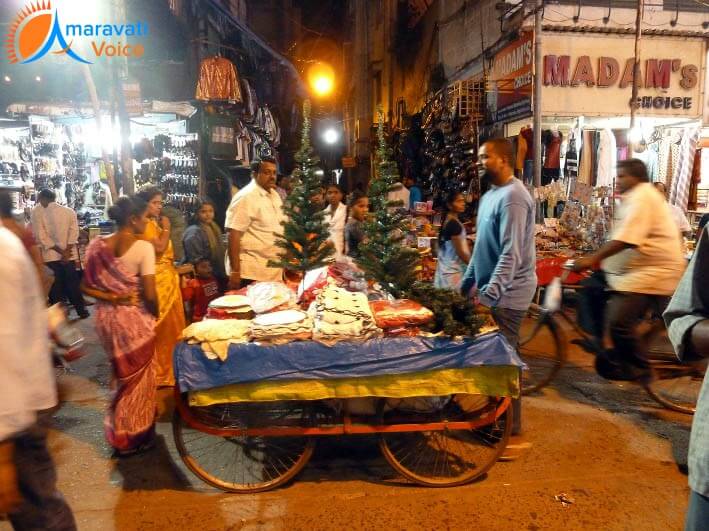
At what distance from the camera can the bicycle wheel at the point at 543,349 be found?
502cm

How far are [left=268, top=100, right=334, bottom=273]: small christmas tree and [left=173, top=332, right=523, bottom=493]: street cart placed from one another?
1.14 m

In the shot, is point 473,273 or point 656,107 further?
point 656,107

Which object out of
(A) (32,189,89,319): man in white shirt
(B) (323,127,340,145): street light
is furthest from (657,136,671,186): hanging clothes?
(B) (323,127,340,145): street light

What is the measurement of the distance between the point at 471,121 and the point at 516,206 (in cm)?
810

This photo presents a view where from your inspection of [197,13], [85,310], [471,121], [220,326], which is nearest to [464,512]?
[220,326]

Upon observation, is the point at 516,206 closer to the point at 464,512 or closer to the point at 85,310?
the point at 464,512

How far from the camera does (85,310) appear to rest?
8.88 metres

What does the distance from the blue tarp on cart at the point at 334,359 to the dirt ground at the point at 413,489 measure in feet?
2.91

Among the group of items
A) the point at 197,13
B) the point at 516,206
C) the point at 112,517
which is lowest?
the point at 112,517

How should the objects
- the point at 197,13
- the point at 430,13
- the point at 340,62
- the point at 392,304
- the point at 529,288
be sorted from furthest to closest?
the point at 340,62, the point at 430,13, the point at 197,13, the point at 529,288, the point at 392,304

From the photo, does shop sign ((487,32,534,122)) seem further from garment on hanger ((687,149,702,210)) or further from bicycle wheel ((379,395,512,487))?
bicycle wheel ((379,395,512,487))

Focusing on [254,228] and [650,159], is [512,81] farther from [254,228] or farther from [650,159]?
[254,228]

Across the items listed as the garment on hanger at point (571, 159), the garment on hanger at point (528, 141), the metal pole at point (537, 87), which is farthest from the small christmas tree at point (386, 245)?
the garment on hanger at point (571, 159)

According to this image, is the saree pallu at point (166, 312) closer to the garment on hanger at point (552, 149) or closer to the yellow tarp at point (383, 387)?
the yellow tarp at point (383, 387)
